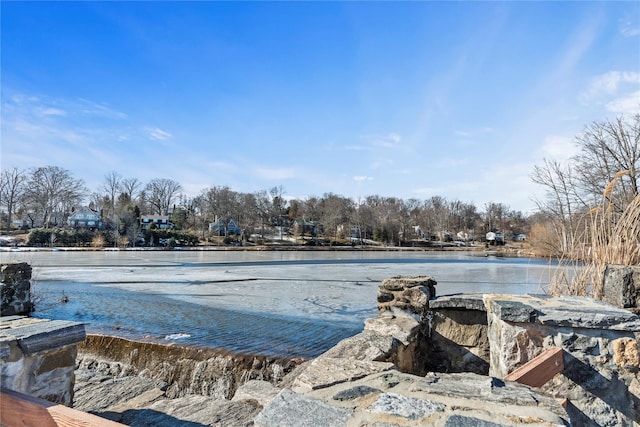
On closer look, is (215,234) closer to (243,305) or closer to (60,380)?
(243,305)

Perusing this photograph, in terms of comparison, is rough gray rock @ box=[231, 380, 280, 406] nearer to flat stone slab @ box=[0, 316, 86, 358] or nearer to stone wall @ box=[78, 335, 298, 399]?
flat stone slab @ box=[0, 316, 86, 358]

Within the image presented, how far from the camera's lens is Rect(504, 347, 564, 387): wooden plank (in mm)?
2019

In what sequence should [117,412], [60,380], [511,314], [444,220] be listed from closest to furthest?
[60,380], [511,314], [117,412], [444,220]

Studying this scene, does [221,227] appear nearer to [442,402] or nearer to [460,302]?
[460,302]

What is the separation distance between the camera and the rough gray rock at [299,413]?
140cm

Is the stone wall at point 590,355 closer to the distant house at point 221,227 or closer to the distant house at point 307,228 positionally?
the distant house at point 221,227

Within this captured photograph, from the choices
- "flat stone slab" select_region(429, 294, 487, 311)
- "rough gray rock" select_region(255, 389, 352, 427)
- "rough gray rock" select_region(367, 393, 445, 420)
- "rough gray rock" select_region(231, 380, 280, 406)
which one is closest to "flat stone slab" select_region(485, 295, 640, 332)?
"flat stone slab" select_region(429, 294, 487, 311)

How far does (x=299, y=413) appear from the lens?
1476mm

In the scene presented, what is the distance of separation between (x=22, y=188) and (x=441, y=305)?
64058mm

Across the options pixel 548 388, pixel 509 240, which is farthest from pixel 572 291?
pixel 509 240

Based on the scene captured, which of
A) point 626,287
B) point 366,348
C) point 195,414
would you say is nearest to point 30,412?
point 195,414

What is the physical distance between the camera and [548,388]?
2305 millimetres

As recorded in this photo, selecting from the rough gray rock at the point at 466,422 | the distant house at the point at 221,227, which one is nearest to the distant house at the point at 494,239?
the distant house at the point at 221,227

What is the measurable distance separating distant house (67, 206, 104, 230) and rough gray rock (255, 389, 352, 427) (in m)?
61.9
